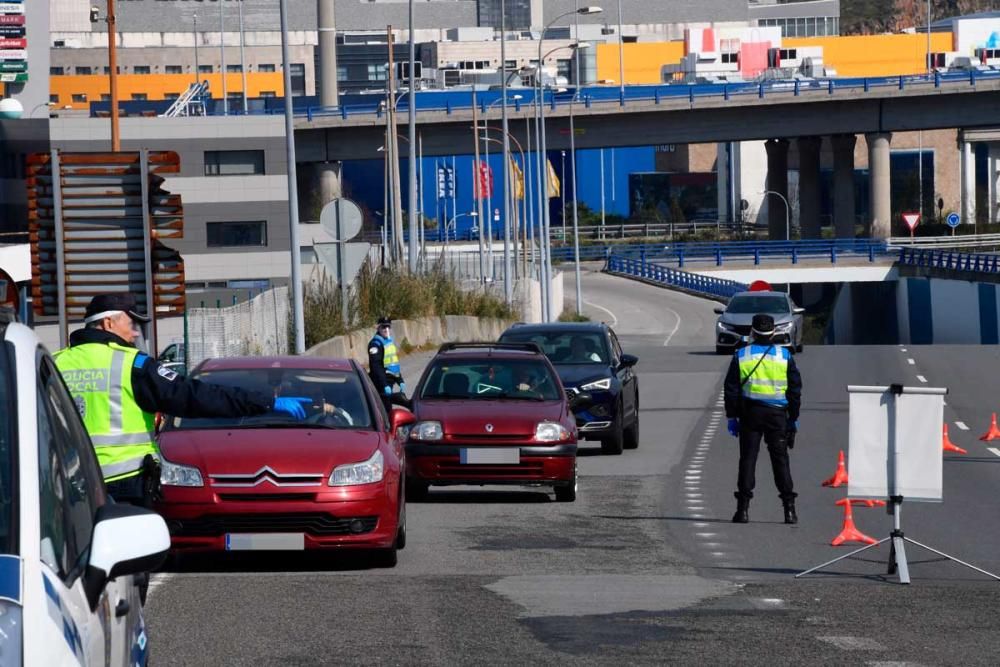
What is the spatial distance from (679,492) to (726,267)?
73102mm

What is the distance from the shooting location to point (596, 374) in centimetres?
2181

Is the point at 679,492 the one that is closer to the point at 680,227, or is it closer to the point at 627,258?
the point at 627,258

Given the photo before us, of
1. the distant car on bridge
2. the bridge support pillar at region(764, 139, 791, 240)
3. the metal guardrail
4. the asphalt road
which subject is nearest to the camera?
the asphalt road

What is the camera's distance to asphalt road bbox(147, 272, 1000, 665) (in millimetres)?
8859

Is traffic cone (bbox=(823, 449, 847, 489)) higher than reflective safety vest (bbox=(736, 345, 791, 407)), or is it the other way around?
reflective safety vest (bbox=(736, 345, 791, 407))

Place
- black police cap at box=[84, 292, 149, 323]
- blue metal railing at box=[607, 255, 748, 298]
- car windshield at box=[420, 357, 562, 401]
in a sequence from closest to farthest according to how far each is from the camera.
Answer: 1. black police cap at box=[84, 292, 149, 323]
2. car windshield at box=[420, 357, 562, 401]
3. blue metal railing at box=[607, 255, 748, 298]

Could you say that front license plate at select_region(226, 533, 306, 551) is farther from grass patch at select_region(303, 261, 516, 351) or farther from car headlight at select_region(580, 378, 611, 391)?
grass patch at select_region(303, 261, 516, 351)

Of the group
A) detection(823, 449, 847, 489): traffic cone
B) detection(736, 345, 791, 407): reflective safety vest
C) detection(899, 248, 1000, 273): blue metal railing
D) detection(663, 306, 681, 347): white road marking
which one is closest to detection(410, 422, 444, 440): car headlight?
detection(736, 345, 791, 407): reflective safety vest

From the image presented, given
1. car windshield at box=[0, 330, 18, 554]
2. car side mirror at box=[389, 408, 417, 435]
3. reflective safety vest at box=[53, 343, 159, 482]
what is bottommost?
car side mirror at box=[389, 408, 417, 435]

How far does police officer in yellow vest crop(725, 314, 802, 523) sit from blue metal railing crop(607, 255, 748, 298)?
68700mm

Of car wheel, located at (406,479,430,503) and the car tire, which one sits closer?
car wheel, located at (406,479,430,503)

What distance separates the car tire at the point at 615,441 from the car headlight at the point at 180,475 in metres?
10.4

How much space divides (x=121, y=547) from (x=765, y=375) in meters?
10.8

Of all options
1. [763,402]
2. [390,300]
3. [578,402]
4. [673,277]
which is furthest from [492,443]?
[673,277]
